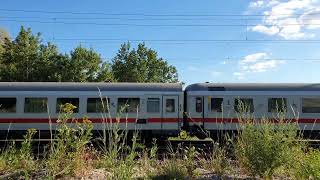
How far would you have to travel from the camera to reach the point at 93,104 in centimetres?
2111

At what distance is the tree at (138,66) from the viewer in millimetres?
44875

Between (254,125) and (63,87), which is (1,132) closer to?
(63,87)

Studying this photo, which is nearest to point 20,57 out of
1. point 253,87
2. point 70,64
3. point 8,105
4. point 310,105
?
point 70,64

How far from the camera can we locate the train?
68.7ft

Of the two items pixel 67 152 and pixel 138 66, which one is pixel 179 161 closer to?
pixel 67 152

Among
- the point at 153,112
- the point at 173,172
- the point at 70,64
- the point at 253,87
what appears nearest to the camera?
the point at 173,172

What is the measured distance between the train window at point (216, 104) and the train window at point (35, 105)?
7.22 metres

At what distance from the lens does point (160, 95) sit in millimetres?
21078

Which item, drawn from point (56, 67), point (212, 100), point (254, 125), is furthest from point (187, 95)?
point (56, 67)

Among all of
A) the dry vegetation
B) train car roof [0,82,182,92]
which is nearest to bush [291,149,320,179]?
the dry vegetation

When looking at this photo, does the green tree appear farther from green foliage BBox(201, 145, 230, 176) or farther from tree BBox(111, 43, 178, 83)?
green foliage BBox(201, 145, 230, 176)

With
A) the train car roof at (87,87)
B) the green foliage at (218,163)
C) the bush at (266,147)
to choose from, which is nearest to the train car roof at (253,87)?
the train car roof at (87,87)

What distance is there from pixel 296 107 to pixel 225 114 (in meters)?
3.19

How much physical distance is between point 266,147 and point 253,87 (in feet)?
48.6
